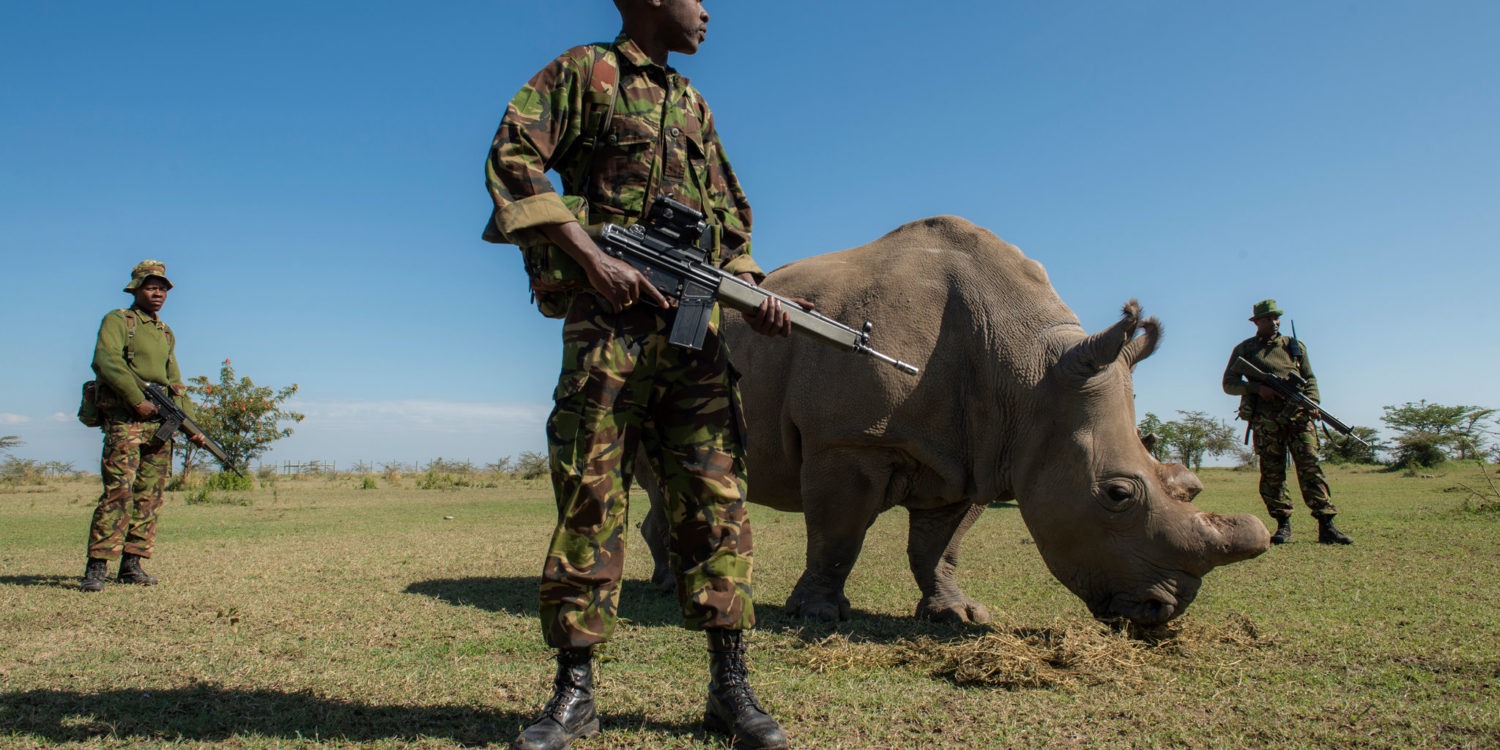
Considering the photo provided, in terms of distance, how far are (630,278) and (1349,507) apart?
43.7 feet

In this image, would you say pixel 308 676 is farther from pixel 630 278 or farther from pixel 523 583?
pixel 523 583

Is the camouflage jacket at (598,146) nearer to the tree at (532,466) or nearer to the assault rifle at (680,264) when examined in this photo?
the assault rifle at (680,264)

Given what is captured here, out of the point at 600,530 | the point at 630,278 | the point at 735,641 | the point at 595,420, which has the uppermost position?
the point at 630,278

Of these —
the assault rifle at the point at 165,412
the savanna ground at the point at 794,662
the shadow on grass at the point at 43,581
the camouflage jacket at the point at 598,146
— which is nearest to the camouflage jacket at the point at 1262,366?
the savanna ground at the point at 794,662

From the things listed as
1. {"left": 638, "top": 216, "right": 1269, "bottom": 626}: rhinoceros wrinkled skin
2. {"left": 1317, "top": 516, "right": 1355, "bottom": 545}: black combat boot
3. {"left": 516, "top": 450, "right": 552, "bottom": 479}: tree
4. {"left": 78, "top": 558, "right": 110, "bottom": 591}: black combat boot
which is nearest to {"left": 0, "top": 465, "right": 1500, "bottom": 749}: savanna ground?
{"left": 78, "top": 558, "right": 110, "bottom": 591}: black combat boot

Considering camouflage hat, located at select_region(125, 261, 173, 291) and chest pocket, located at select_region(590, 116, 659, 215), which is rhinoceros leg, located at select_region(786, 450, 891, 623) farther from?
camouflage hat, located at select_region(125, 261, 173, 291)

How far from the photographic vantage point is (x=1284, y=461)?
1007 centimetres

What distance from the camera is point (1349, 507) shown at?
12.7m

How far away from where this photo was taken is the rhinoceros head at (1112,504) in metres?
4.30

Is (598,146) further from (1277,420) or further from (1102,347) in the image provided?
(1277,420)

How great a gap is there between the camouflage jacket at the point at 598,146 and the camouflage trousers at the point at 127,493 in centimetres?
554

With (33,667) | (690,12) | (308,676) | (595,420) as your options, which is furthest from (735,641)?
(33,667)

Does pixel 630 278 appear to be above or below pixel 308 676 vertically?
above

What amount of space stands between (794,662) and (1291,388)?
8.35 metres
